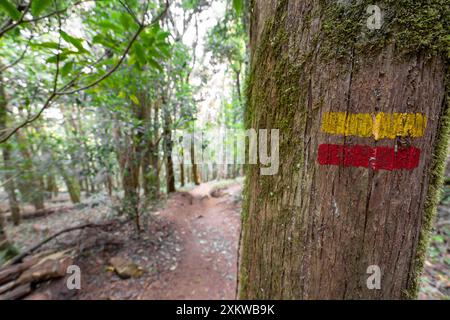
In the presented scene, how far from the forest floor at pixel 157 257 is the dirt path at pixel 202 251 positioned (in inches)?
0.7

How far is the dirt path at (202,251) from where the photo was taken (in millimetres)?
3473

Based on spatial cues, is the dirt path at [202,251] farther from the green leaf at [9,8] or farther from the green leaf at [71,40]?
the green leaf at [9,8]

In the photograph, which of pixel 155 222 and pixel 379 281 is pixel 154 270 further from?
pixel 379 281

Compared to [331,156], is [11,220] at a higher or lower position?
lower

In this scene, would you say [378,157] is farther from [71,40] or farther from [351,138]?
[71,40]

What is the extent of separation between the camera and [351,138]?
691 mm

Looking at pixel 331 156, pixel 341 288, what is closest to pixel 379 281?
pixel 341 288

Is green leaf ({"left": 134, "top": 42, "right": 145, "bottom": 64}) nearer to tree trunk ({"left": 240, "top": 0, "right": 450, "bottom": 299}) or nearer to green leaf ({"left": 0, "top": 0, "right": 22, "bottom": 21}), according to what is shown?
green leaf ({"left": 0, "top": 0, "right": 22, "bottom": 21})

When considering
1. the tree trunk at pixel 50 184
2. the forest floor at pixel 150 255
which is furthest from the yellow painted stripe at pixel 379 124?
the tree trunk at pixel 50 184

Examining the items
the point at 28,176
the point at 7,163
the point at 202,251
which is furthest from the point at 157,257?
the point at 7,163

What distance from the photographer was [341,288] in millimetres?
793

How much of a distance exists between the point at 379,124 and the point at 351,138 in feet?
0.33

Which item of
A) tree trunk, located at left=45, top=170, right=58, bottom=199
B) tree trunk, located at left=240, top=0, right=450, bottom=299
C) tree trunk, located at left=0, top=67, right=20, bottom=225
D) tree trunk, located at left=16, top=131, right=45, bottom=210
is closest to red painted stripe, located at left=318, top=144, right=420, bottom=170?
tree trunk, located at left=240, top=0, right=450, bottom=299
